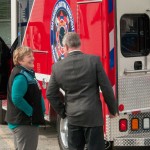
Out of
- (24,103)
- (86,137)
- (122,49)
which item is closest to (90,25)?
(122,49)

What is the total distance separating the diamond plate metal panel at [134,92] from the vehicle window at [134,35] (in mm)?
339

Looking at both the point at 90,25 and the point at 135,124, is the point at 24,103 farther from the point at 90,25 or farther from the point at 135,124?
the point at 135,124

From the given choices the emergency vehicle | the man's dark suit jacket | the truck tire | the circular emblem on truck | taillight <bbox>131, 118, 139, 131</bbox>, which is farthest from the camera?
the truck tire

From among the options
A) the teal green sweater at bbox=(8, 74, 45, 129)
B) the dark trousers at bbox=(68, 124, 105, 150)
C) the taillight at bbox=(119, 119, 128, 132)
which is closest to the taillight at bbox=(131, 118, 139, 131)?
the taillight at bbox=(119, 119, 128, 132)

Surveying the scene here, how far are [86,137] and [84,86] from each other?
51 centimetres

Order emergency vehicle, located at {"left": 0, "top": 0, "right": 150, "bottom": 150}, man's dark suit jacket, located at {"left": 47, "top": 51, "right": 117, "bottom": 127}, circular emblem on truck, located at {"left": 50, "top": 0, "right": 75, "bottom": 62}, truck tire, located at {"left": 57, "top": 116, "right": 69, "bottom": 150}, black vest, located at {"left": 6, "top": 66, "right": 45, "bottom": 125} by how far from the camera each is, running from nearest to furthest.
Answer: man's dark suit jacket, located at {"left": 47, "top": 51, "right": 117, "bottom": 127}, black vest, located at {"left": 6, "top": 66, "right": 45, "bottom": 125}, emergency vehicle, located at {"left": 0, "top": 0, "right": 150, "bottom": 150}, circular emblem on truck, located at {"left": 50, "top": 0, "right": 75, "bottom": 62}, truck tire, located at {"left": 57, "top": 116, "right": 69, "bottom": 150}

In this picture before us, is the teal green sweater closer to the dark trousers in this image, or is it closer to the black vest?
the black vest

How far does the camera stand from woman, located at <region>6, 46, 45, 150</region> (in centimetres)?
486

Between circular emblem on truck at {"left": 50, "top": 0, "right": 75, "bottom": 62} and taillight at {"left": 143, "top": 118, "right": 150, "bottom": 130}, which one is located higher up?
circular emblem on truck at {"left": 50, "top": 0, "right": 75, "bottom": 62}

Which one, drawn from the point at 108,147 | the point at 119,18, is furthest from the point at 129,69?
the point at 108,147

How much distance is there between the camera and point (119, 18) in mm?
6078

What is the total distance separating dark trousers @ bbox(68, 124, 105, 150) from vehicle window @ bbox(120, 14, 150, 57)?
1848mm

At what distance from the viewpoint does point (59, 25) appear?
691 centimetres

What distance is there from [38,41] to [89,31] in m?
1.62
